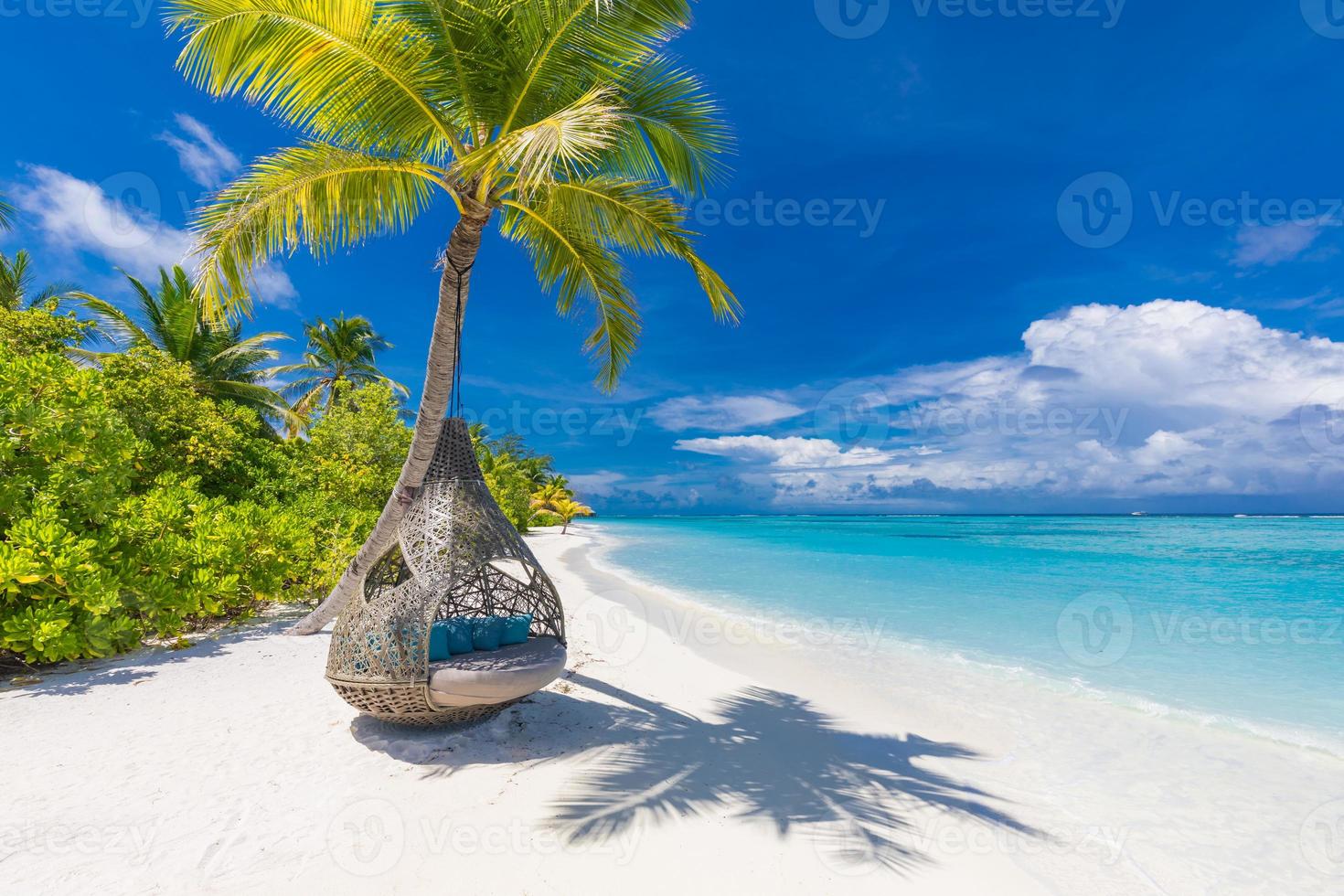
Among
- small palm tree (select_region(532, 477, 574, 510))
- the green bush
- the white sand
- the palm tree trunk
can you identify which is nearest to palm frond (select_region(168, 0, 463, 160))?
the palm tree trunk

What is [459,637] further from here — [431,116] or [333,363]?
[333,363]

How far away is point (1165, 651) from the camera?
28.2 feet

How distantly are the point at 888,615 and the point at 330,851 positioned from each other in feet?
34.8

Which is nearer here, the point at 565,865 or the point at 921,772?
the point at 565,865

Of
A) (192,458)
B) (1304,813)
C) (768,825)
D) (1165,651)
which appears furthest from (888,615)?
(192,458)

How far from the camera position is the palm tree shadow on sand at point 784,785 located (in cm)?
325

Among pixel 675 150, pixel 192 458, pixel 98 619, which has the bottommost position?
pixel 98 619

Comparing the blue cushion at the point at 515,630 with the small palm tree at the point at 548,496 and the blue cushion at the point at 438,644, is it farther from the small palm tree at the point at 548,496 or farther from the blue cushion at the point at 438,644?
the small palm tree at the point at 548,496

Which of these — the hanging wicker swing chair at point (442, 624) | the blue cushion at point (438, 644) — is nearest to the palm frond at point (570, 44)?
the hanging wicker swing chair at point (442, 624)

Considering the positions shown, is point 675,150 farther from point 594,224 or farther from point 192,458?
point 192,458

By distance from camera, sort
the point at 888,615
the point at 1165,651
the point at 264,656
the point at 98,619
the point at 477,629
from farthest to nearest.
→ the point at 888,615 < the point at 1165,651 < the point at 264,656 < the point at 98,619 < the point at 477,629

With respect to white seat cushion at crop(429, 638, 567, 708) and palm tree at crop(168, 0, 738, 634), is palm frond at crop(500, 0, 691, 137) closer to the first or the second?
palm tree at crop(168, 0, 738, 634)

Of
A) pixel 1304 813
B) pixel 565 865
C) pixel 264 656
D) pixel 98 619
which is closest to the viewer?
pixel 565 865

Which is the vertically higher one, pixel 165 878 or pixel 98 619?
pixel 98 619
